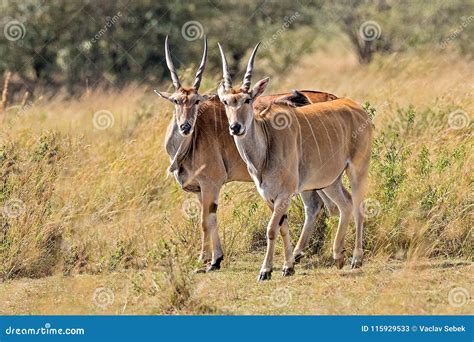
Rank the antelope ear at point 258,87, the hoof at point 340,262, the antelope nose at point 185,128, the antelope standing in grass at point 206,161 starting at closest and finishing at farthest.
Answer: the antelope ear at point 258,87 < the antelope nose at point 185,128 < the hoof at point 340,262 < the antelope standing in grass at point 206,161

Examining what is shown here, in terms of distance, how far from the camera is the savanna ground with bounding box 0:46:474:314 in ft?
24.5

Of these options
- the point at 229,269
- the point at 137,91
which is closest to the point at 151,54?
the point at 137,91

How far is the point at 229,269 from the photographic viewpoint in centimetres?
875

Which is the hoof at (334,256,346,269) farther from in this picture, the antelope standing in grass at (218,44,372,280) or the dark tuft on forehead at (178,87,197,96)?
the dark tuft on forehead at (178,87,197,96)

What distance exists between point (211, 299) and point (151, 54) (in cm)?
1519

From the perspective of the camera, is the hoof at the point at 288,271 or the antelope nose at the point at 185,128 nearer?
the hoof at the point at 288,271

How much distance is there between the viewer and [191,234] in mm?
9078

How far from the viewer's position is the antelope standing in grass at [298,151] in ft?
26.3

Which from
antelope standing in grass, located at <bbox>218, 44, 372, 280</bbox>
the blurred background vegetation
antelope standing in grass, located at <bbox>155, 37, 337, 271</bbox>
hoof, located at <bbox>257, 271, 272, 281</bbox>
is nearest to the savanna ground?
hoof, located at <bbox>257, 271, 272, 281</bbox>

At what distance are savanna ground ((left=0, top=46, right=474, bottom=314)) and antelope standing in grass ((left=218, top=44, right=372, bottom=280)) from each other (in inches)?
12.3

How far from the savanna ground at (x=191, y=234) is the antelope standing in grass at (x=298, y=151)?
31 cm

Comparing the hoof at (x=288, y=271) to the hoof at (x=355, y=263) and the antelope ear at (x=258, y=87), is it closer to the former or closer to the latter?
the hoof at (x=355, y=263)

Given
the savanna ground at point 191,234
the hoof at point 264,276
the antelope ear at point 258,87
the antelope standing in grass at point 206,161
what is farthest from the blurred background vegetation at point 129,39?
the hoof at point 264,276

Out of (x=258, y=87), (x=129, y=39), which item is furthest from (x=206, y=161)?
(x=129, y=39)
